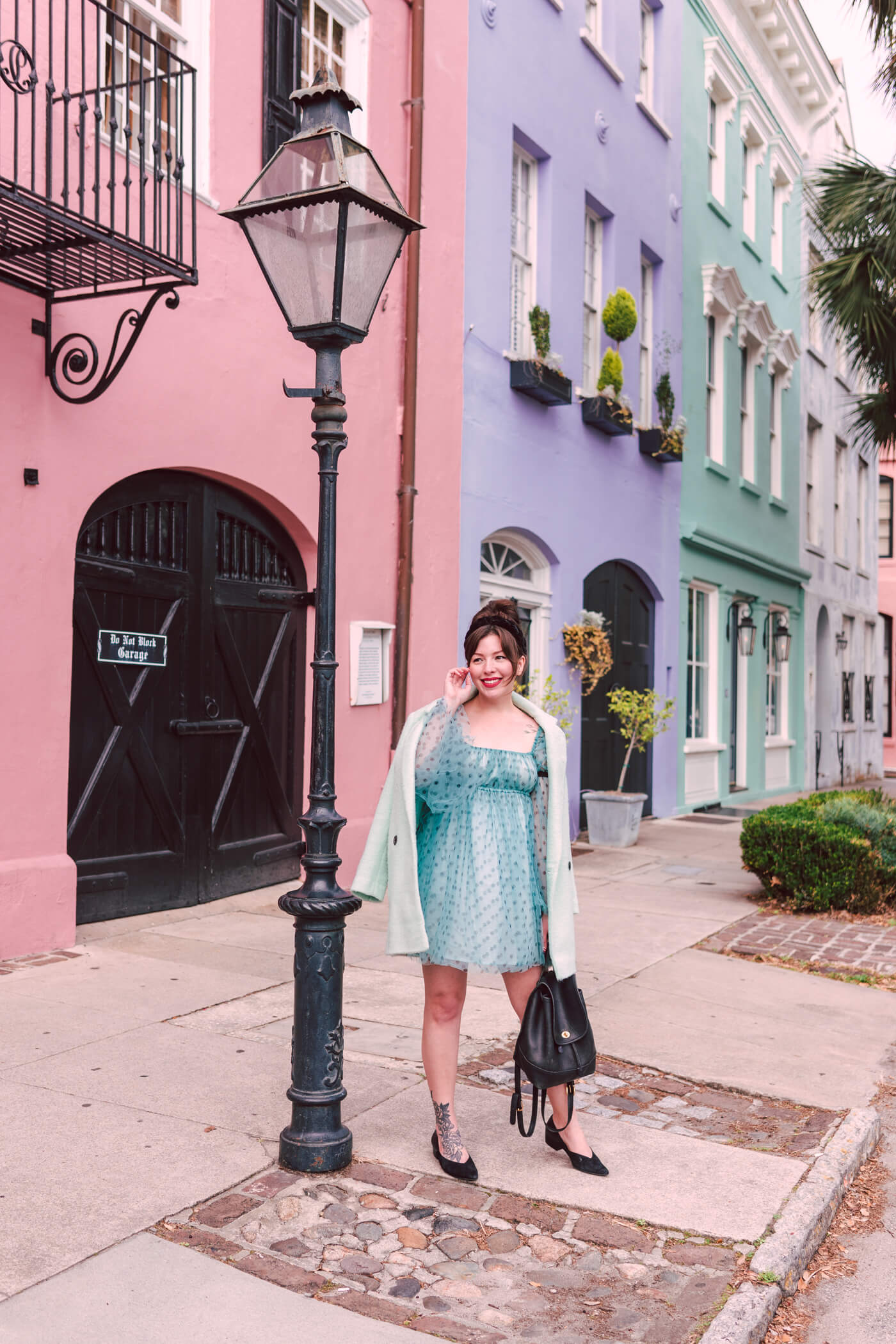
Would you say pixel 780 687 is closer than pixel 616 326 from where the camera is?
No

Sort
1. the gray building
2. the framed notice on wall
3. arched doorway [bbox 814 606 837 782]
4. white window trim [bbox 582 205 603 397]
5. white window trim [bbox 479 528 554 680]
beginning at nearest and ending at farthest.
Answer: the framed notice on wall
white window trim [bbox 479 528 554 680]
white window trim [bbox 582 205 603 397]
the gray building
arched doorway [bbox 814 606 837 782]

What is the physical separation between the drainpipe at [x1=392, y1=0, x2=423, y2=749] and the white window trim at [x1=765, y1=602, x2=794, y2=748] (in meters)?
10.5

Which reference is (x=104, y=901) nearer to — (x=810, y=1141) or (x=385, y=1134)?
(x=385, y=1134)

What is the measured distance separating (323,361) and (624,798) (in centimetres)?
825

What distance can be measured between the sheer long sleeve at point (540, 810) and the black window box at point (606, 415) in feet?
29.3

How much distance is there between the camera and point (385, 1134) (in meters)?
4.11

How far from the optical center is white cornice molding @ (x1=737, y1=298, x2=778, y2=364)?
17.0m

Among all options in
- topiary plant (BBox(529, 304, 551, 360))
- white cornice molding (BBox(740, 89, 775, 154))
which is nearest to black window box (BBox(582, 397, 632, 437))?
topiary plant (BBox(529, 304, 551, 360))

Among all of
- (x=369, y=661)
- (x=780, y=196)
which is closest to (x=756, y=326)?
(x=780, y=196)

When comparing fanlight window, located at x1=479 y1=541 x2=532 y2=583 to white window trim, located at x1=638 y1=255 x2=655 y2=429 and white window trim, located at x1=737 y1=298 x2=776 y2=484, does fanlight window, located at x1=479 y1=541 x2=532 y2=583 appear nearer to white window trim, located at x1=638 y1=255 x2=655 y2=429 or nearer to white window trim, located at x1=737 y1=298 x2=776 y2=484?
white window trim, located at x1=638 y1=255 x2=655 y2=429

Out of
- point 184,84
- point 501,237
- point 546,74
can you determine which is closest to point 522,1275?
point 184,84

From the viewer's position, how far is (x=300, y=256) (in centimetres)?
390

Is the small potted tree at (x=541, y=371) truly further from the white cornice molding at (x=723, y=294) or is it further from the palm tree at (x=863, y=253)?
the white cornice molding at (x=723, y=294)

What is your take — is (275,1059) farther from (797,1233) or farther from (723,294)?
(723,294)
